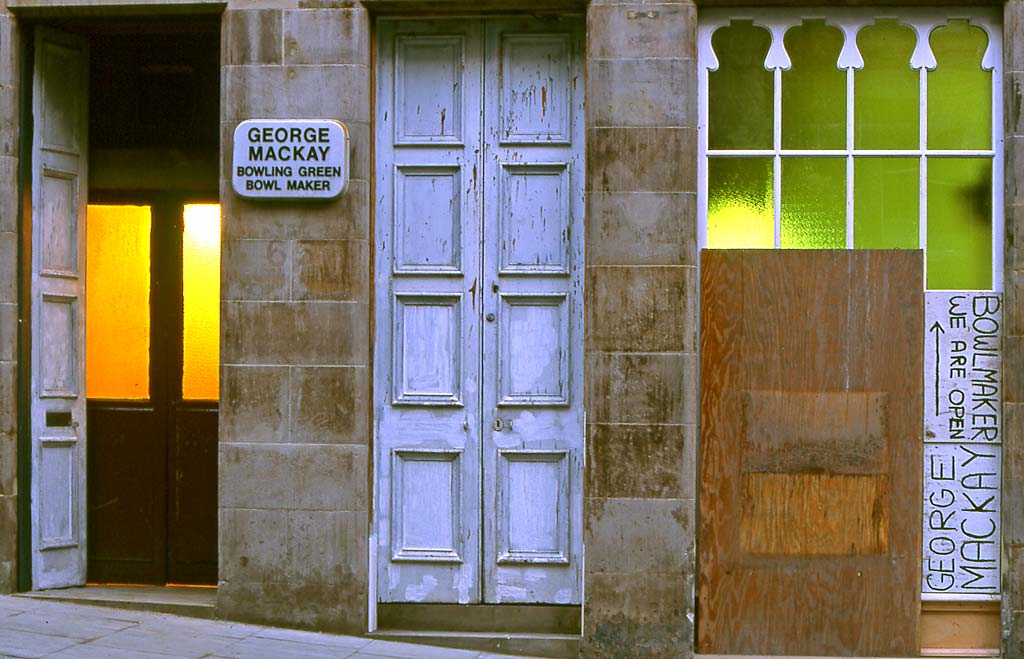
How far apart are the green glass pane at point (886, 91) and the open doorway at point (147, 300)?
4597mm

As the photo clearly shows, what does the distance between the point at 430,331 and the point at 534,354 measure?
2.32 ft

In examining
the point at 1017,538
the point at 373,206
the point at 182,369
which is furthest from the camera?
the point at 182,369

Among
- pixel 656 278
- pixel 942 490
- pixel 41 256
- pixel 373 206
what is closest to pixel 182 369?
pixel 41 256

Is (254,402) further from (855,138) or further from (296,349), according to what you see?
(855,138)

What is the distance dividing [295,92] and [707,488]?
3681 mm

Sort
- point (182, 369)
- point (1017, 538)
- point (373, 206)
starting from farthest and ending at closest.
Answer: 1. point (182, 369)
2. point (373, 206)
3. point (1017, 538)

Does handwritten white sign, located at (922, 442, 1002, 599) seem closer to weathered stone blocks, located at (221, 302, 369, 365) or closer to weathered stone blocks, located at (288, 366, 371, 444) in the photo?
weathered stone blocks, located at (288, 366, 371, 444)

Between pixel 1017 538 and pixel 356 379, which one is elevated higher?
pixel 356 379

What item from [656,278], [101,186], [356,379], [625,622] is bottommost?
[625,622]

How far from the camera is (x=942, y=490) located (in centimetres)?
774

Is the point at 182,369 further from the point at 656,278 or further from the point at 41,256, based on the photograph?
the point at 656,278

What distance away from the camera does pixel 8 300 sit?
27.0ft

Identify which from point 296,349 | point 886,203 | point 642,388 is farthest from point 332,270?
point 886,203

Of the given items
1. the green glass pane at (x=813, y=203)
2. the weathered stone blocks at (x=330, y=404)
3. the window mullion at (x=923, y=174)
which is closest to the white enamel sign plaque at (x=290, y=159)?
the weathered stone blocks at (x=330, y=404)
